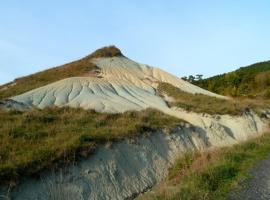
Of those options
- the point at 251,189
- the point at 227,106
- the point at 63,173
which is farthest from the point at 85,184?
the point at 227,106

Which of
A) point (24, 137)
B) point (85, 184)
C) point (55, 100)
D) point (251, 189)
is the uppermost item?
point (55, 100)

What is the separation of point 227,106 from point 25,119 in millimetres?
18303

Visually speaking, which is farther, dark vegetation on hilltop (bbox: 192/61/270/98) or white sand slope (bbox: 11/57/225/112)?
dark vegetation on hilltop (bbox: 192/61/270/98)

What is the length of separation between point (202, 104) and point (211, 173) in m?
21.9

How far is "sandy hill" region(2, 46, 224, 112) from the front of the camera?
32875 millimetres

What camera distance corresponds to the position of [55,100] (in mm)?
33406

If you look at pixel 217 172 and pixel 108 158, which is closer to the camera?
pixel 217 172

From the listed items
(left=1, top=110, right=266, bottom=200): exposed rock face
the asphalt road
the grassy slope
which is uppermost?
the grassy slope

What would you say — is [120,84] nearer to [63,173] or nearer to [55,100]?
[55,100]

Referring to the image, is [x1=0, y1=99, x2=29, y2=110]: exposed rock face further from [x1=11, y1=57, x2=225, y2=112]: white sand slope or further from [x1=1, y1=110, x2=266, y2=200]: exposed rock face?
[x1=1, y1=110, x2=266, y2=200]: exposed rock face

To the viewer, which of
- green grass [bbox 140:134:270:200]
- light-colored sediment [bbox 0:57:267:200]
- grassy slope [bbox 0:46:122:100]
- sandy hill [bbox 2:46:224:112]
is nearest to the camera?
green grass [bbox 140:134:270:200]

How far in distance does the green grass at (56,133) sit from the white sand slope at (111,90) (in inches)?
187

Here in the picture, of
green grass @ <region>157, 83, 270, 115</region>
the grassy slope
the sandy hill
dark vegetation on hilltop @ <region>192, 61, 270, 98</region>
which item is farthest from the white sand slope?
dark vegetation on hilltop @ <region>192, 61, 270, 98</region>

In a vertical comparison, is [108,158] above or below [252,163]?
above
